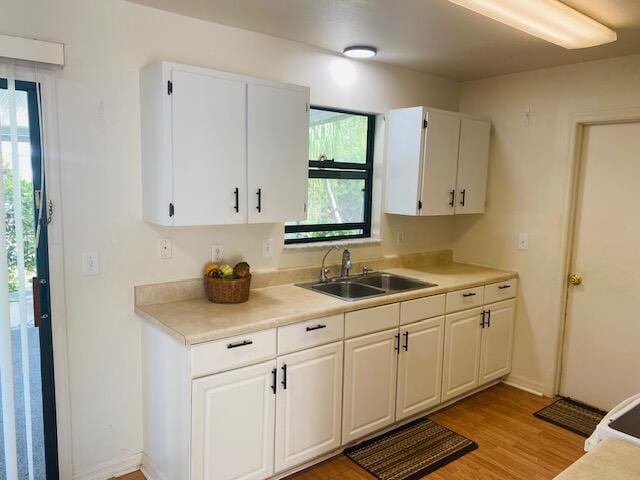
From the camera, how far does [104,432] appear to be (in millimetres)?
2439

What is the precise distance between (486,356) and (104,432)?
2635 millimetres

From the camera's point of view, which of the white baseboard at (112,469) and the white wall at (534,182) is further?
the white wall at (534,182)

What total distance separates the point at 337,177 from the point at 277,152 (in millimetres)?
874

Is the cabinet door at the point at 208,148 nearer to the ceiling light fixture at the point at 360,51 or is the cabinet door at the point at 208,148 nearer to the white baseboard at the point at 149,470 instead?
the ceiling light fixture at the point at 360,51

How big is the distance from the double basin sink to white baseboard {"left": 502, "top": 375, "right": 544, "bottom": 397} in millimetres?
1327

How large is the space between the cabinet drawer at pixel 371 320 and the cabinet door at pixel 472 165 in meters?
1.25

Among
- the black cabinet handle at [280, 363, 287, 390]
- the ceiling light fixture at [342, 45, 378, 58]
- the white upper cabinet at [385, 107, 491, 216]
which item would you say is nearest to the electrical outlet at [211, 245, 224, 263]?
the black cabinet handle at [280, 363, 287, 390]

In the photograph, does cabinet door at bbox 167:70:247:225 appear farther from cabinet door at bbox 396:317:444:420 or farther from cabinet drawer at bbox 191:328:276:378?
cabinet door at bbox 396:317:444:420

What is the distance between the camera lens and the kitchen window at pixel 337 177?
3.24 m

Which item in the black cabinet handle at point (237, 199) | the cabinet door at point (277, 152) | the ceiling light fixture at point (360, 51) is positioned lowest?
the black cabinet handle at point (237, 199)

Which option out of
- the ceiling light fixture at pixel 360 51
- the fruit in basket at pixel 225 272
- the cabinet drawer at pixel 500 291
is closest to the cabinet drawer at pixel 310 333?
the fruit in basket at pixel 225 272

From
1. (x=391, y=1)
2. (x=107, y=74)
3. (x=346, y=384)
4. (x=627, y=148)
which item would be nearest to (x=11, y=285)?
(x=107, y=74)

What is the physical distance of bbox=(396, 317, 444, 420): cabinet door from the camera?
116 inches

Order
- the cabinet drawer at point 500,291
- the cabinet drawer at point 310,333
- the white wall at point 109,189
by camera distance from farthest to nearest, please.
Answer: the cabinet drawer at point 500,291 < the cabinet drawer at point 310,333 < the white wall at point 109,189
